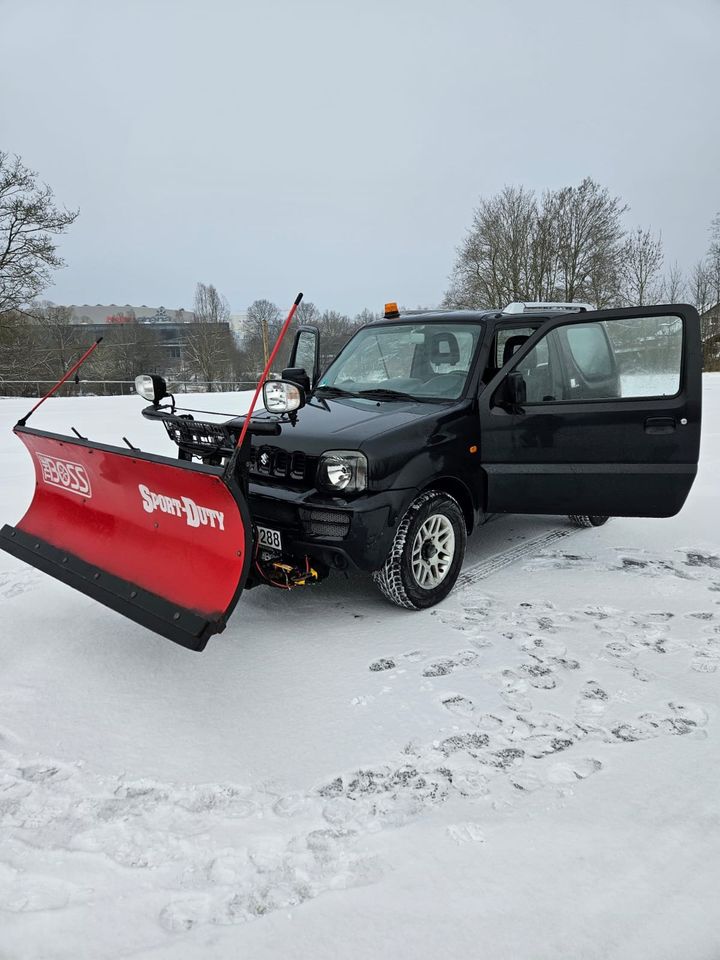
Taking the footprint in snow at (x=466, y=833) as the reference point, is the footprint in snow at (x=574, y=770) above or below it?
above

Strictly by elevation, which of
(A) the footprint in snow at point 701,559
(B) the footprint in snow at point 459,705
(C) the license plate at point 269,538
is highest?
(C) the license plate at point 269,538

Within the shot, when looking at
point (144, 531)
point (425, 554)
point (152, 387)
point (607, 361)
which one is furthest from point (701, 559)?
point (152, 387)

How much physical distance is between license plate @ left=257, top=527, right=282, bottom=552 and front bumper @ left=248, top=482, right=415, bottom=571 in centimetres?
3

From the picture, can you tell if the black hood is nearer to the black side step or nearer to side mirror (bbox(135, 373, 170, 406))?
side mirror (bbox(135, 373, 170, 406))

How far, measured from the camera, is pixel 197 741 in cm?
277

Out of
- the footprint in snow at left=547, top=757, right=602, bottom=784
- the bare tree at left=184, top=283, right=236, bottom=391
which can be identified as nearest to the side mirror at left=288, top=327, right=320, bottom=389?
the footprint in snow at left=547, top=757, right=602, bottom=784

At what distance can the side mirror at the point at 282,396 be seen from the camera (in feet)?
11.5

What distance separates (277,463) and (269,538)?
451 millimetres

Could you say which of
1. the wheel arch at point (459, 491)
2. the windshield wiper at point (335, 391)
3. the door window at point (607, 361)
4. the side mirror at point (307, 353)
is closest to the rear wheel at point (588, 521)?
the door window at point (607, 361)

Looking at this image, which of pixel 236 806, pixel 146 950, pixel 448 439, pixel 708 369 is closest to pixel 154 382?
pixel 448 439

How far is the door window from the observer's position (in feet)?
13.9

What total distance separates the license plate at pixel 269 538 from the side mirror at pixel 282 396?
2.28 feet

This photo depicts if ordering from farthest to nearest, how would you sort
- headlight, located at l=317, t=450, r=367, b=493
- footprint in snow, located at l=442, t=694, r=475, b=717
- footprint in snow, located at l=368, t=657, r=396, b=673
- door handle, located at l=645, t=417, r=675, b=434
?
door handle, located at l=645, t=417, r=675, b=434
headlight, located at l=317, t=450, r=367, b=493
footprint in snow, located at l=368, t=657, r=396, b=673
footprint in snow, located at l=442, t=694, r=475, b=717

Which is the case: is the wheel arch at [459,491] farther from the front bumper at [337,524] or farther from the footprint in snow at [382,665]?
the footprint in snow at [382,665]
